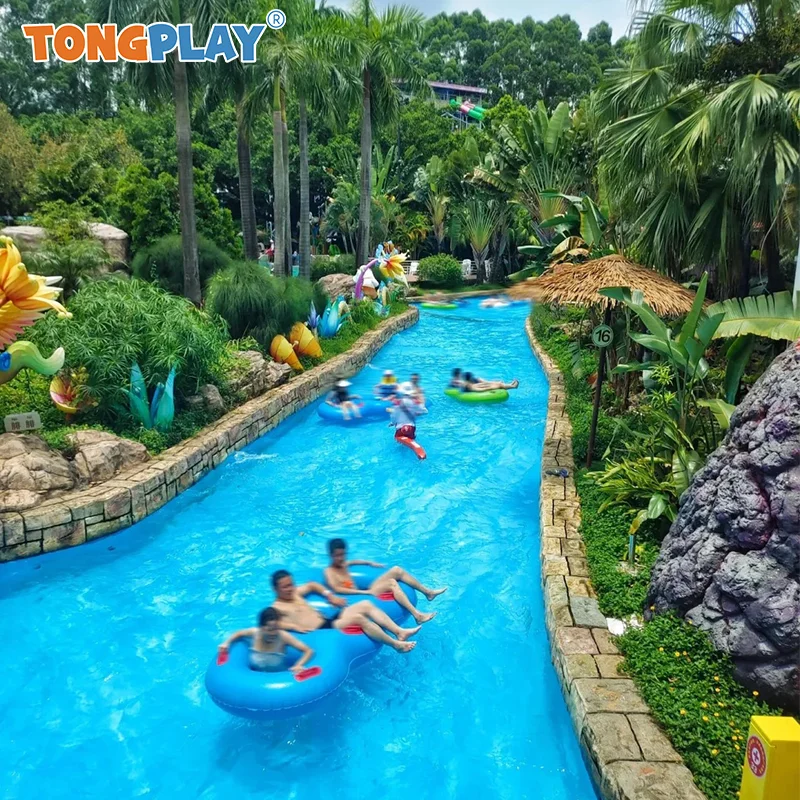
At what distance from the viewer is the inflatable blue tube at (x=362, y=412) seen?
13.2 m

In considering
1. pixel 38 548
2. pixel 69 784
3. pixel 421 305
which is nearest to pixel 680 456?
pixel 69 784

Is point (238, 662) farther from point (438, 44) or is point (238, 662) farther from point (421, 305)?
point (438, 44)

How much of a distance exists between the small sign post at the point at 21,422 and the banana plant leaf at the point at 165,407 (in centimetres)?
168

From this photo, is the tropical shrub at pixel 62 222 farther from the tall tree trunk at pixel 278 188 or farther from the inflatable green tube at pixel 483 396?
the inflatable green tube at pixel 483 396

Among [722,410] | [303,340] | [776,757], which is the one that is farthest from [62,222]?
[776,757]

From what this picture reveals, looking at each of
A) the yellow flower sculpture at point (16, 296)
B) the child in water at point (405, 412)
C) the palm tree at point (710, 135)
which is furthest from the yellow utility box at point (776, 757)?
the yellow flower sculpture at point (16, 296)

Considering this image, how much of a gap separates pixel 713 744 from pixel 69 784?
449 cm

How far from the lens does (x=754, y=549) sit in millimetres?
5148

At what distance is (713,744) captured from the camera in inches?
176

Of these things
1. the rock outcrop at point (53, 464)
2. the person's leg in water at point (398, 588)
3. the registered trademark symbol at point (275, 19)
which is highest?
the registered trademark symbol at point (275, 19)

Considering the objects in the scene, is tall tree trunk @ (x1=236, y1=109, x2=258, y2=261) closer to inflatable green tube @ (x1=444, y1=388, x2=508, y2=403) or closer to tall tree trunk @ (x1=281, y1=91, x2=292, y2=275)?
tall tree trunk @ (x1=281, y1=91, x2=292, y2=275)

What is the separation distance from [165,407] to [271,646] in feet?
18.9

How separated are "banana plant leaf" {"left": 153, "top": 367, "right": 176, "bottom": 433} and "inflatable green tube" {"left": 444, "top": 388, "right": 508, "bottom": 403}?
6.23 metres

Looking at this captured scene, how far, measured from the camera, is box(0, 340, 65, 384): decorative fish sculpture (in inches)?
356
